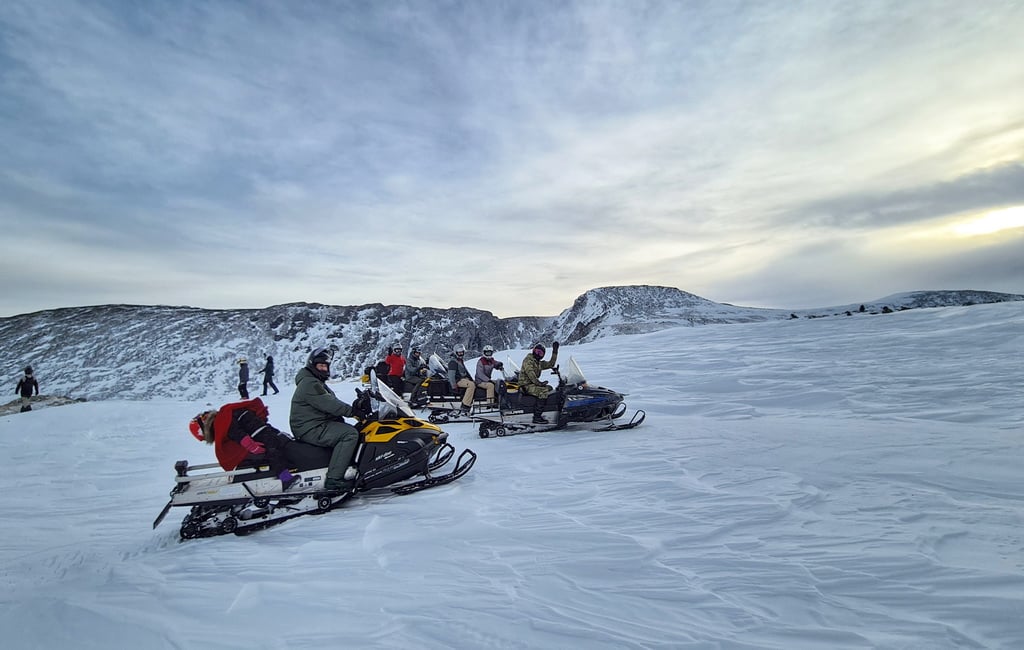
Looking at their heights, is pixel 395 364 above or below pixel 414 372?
above

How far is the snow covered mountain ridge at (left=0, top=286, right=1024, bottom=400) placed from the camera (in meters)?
60.4

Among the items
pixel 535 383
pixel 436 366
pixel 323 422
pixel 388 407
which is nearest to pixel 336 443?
pixel 323 422

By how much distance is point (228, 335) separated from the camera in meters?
75.2

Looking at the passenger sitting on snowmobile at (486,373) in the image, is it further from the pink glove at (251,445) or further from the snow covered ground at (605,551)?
the pink glove at (251,445)

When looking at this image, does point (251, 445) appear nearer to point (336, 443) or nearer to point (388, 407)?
point (336, 443)

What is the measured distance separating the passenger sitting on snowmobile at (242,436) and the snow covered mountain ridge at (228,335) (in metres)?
47.4

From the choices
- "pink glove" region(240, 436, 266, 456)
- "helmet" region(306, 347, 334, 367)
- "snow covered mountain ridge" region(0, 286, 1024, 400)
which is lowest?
"pink glove" region(240, 436, 266, 456)

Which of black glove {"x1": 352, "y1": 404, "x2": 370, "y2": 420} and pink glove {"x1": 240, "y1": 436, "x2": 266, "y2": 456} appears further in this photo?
black glove {"x1": 352, "y1": 404, "x2": 370, "y2": 420}

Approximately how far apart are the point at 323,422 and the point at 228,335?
80.8m

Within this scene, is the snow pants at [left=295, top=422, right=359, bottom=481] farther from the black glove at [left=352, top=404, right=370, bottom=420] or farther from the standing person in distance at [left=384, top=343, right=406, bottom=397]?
the standing person in distance at [left=384, top=343, right=406, bottom=397]

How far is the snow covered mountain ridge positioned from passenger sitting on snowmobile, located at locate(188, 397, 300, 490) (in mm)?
47427

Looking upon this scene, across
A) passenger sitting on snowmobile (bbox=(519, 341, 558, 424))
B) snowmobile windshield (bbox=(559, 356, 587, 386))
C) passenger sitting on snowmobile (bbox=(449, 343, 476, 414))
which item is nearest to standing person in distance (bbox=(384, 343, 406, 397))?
passenger sitting on snowmobile (bbox=(449, 343, 476, 414))

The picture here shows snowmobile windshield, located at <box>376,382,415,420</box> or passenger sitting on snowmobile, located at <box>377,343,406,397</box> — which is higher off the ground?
passenger sitting on snowmobile, located at <box>377,343,406,397</box>

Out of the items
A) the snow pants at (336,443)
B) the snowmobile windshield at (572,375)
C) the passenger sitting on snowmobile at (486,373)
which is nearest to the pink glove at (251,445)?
the snow pants at (336,443)
